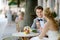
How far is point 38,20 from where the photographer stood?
142 centimetres

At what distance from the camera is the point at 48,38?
4.53 feet

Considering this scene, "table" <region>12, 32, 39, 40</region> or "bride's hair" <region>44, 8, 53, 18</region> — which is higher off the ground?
"bride's hair" <region>44, 8, 53, 18</region>

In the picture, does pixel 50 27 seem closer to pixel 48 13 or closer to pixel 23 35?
pixel 48 13

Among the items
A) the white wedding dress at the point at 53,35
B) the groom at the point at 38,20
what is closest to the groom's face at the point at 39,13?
the groom at the point at 38,20

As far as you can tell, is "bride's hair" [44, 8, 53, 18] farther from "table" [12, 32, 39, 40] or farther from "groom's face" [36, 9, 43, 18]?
"table" [12, 32, 39, 40]

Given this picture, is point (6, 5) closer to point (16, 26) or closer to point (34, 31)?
point (16, 26)

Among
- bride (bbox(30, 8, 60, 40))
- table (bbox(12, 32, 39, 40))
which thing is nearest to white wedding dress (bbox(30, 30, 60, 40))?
bride (bbox(30, 8, 60, 40))

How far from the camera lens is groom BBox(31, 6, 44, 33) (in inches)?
54.9

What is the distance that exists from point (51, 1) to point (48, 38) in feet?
1.04

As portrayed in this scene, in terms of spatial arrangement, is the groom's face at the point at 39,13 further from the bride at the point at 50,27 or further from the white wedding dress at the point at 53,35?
the white wedding dress at the point at 53,35

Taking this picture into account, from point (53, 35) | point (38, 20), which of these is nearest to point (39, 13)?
point (38, 20)

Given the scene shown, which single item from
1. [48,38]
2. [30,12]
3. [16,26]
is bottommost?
[48,38]

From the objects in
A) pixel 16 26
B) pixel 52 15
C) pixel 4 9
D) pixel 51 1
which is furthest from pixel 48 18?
pixel 4 9

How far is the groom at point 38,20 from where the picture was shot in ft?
4.58
